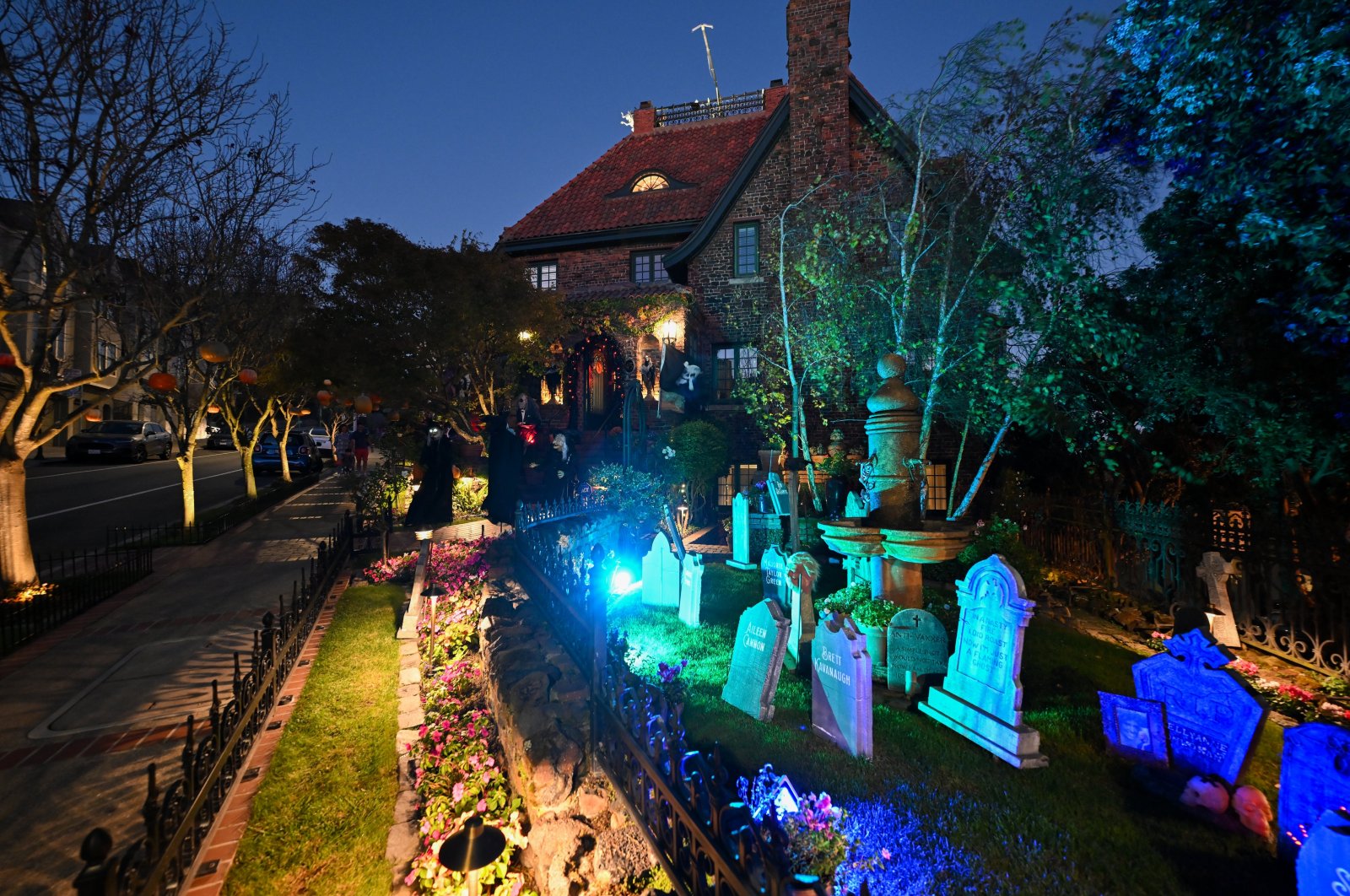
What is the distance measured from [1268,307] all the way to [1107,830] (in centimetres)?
596

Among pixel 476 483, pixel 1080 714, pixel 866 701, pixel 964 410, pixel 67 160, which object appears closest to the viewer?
pixel 866 701

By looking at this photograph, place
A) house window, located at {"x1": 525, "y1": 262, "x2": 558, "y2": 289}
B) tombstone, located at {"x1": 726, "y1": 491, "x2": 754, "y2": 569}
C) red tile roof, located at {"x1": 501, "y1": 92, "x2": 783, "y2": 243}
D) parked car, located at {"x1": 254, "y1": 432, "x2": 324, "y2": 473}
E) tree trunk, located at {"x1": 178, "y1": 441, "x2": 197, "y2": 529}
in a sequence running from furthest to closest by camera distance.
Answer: parked car, located at {"x1": 254, "y1": 432, "x2": 324, "y2": 473} → house window, located at {"x1": 525, "y1": 262, "x2": 558, "y2": 289} → red tile roof, located at {"x1": 501, "y1": 92, "x2": 783, "y2": 243} → tree trunk, located at {"x1": 178, "y1": 441, "x2": 197, "y2": 529} → tombstone, located at {"x1": 726, "y1": 491, "x2": 754, "y2": 569}

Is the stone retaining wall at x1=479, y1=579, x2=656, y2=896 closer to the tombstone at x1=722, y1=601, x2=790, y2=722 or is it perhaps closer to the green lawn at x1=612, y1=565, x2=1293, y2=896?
the green lawn at x1=612, y1=565, x2=1293, y2=896

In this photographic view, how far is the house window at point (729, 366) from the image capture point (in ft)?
67.2

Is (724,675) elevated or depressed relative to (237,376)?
depressed

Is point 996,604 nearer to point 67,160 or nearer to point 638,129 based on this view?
point 67,160

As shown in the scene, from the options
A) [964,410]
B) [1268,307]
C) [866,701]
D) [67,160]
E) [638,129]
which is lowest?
[866,701]

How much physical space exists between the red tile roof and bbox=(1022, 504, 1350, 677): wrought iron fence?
17146 mm

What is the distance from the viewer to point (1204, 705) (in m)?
4.29

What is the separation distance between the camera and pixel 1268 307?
6.29 m

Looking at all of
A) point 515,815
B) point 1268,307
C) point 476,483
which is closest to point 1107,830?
point 515,815

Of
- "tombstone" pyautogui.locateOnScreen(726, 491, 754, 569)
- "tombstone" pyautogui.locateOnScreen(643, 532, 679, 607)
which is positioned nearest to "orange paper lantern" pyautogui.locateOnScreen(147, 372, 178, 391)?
"tombstone" pyautogui.locateOnScreen(643, 532, 679, 607)

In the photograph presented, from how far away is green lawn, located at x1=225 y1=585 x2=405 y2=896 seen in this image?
3656 mm

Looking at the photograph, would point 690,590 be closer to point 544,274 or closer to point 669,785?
point 669,785
